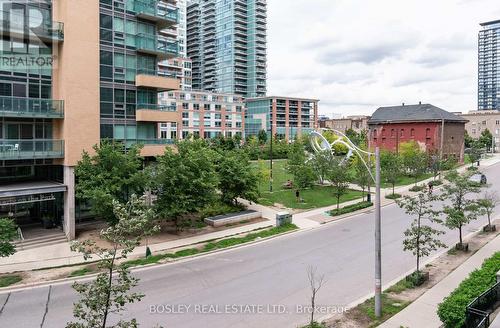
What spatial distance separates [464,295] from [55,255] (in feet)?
64.4

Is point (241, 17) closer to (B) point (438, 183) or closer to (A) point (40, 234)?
(B) point (438, 183)

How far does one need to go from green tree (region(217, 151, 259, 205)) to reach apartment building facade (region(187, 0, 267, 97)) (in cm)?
11187

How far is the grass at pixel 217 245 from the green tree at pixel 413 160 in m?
26.6

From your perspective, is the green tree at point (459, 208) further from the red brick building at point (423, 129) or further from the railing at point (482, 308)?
the red brick building at point (423, 129)

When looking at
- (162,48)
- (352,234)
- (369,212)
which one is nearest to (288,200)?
(369,212)

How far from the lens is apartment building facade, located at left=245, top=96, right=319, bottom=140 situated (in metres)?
121

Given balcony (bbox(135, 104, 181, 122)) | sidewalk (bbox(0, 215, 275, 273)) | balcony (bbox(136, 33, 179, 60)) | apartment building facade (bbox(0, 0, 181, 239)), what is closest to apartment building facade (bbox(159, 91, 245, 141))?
balcony (bbox(136, 33, 179, 60))

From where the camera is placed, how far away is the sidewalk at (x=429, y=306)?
1226 centimetres

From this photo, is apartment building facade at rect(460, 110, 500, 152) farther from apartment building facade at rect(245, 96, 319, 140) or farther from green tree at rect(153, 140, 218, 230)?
green tree at rect(153, 140, 218, 230)

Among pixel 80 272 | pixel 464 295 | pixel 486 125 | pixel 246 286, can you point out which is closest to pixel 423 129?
pixel 486 125

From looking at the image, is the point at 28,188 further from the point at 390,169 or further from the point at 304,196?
the point at 390,169

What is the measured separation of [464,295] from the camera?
1173 centimetres

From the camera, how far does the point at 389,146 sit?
74625 mm

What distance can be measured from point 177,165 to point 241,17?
128501 mm
